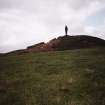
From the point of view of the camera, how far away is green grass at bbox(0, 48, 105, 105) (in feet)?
73.5

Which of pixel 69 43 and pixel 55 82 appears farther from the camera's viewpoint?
pixel 69 43

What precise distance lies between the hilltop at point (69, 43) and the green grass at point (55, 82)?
17425mm

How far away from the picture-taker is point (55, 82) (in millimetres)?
26500

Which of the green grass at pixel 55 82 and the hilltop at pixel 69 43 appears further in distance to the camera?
the hilltop at pixel 69 43

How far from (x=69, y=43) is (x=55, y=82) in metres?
30.2

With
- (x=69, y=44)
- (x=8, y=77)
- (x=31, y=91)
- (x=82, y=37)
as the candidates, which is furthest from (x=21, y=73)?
(x=82, y=37)

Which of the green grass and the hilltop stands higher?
the hilltop

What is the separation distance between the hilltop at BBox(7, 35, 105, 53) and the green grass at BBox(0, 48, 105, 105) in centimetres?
1743

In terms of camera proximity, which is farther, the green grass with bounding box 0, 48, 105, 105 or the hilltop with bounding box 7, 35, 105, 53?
the hilltop with bounding box 7, 35, 105, 53

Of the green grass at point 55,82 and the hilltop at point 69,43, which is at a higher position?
the hilltop at point 69,43

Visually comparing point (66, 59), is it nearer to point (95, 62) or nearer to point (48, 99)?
point (95, 62)

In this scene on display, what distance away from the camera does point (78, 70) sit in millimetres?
30016

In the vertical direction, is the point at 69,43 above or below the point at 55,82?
above

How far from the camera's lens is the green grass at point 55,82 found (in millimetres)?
22391
